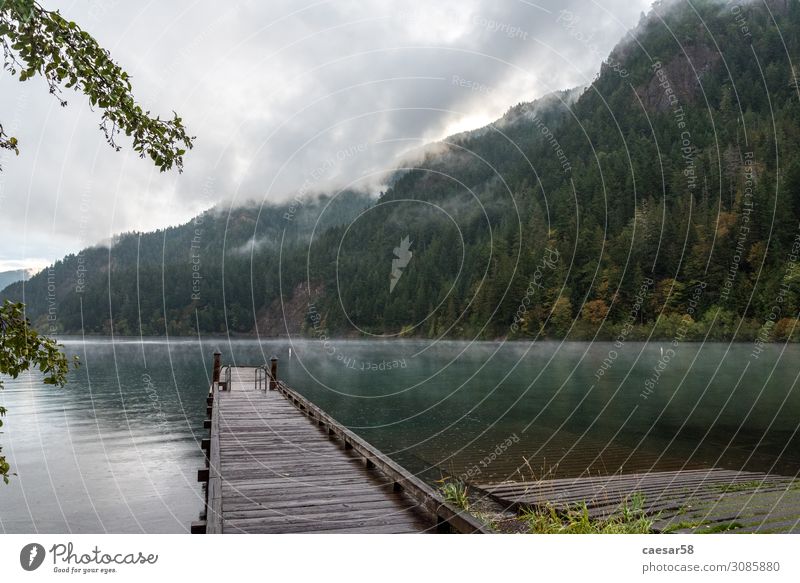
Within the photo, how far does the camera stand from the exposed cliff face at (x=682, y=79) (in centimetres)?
12586


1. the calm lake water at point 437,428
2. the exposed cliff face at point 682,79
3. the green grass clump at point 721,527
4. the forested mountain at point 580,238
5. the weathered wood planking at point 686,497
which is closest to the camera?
the green grass clump at point 721,527

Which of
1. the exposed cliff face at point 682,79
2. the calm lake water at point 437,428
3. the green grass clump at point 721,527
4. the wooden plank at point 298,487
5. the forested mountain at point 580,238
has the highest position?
the exposed cliff face at point 682,79

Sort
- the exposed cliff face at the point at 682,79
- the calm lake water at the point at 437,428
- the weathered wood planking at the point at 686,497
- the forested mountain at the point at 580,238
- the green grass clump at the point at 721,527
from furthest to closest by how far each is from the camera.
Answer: the exposed cliff face at the point at 682,79 → the forested mountain at the point at 580,238 → the calm lake water at the point at 437,428 → the weathered wood planking at the point at 686,497 → the green grass clump at the point at 721,527

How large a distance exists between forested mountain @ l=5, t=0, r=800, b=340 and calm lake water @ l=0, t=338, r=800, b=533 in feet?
29.9

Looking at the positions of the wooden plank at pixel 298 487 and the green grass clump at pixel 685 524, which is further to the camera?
the green grass clump at pixel 685 524

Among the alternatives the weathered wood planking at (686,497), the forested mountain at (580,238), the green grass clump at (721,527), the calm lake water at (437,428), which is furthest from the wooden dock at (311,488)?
the forested mountain at (580,238)

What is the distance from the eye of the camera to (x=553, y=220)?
101562mm

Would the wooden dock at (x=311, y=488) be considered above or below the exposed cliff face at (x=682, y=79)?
below

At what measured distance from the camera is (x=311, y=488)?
7.06 m

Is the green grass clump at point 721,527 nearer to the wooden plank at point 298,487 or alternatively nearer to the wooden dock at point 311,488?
the wooden dock at point 311,488

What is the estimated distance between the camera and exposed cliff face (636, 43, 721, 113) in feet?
413

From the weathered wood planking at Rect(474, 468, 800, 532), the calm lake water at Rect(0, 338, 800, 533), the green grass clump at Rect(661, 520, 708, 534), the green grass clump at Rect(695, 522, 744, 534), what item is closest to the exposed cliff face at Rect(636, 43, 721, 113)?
the calm lake water at Rect(0, 338, 800, 533)

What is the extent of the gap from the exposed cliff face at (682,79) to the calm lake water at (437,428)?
4017 inches
